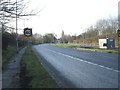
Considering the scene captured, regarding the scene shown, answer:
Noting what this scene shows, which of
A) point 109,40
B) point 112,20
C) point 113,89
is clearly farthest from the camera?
point 112,20

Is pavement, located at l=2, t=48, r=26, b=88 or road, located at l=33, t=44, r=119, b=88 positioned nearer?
pavement, located at l=2, t=48, r=26, b=88

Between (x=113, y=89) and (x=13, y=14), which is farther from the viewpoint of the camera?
(x=13, y=14)

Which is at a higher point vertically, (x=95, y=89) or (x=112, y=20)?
(x=112, y=20)

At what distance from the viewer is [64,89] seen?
11164 millimetres

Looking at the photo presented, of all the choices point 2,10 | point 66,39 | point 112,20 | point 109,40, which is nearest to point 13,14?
point 2,10

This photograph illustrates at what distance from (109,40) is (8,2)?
1503 inches

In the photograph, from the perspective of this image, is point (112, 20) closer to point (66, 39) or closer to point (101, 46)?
point (101, 46)

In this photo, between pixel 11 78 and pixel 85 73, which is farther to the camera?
pixel 85 73

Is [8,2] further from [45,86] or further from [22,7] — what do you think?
[45,86]

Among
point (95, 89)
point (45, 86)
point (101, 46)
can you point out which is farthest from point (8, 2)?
point (101, 46)

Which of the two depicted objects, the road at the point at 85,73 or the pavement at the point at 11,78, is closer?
the pavement at the point at 11,78

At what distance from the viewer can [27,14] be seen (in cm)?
1328

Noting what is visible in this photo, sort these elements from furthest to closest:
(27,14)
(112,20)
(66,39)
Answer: (66,39), (112,20), (27,14)

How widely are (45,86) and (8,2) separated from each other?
3.76m
